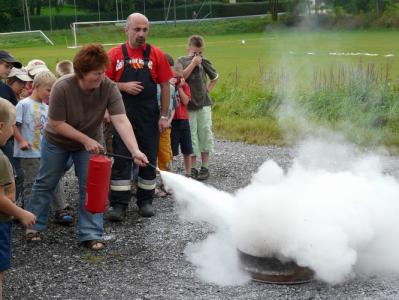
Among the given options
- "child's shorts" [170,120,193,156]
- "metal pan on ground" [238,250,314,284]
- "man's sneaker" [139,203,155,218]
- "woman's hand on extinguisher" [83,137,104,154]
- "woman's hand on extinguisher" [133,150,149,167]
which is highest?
"woman's hand on extinguisher" [83,137,104,154]

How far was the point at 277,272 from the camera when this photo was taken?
4.60 metres

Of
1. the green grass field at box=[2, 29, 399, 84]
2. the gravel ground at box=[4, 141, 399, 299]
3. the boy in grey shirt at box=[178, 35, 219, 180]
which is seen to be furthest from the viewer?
the green grass field at box=[2, 29, 399, 84]

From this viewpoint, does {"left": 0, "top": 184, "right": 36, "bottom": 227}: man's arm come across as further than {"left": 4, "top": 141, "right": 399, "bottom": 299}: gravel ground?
No

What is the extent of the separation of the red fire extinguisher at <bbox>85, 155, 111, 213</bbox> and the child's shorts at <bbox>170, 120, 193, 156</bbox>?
106 inches

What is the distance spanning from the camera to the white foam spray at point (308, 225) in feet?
14.8

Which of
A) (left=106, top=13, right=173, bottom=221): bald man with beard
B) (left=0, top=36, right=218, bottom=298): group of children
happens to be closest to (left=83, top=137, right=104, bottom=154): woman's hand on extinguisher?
(left=0, top=36, right=218, bottom=298): group of children

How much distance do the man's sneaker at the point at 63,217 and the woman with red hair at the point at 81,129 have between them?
44 centimetres

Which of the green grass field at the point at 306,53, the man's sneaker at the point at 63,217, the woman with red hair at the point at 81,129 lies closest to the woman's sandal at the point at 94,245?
the woman with red hair at the point at 81,129

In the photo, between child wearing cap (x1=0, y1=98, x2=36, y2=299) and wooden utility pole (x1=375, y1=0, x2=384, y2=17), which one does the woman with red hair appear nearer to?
child wearing cap (x1=0, y1=98, x2=36, y2=299)

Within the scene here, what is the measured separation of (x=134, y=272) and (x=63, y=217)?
1.47 metres

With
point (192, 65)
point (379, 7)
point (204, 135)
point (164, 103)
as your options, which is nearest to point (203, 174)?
point (204, 135)

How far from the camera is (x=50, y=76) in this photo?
5992 millimetres

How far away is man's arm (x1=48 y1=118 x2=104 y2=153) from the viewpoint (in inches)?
201

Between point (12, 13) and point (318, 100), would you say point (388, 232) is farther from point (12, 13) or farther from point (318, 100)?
point (12, 13)
